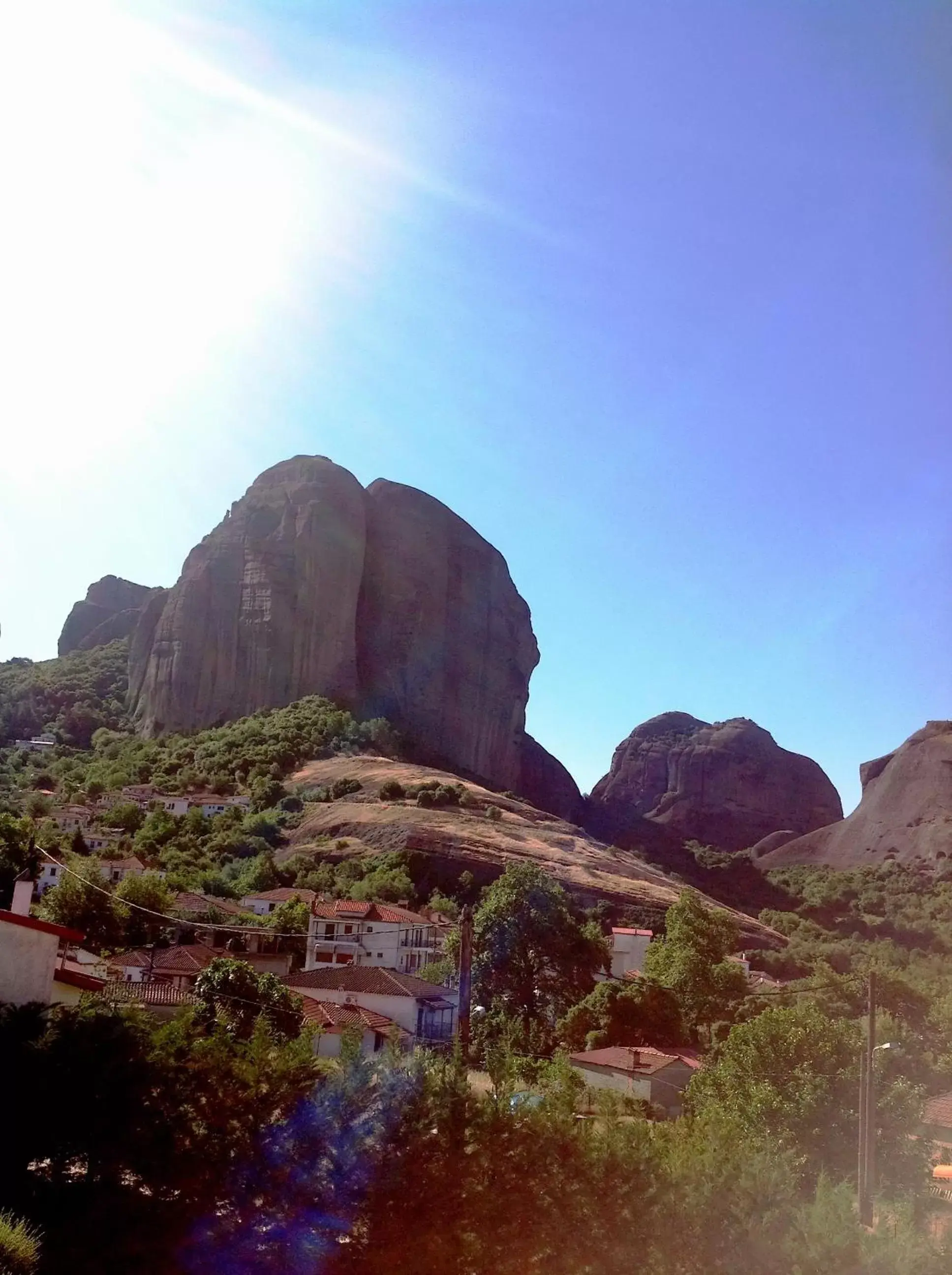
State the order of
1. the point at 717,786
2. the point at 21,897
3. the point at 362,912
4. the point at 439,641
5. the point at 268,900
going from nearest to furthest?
the point at 21,897, the point at 362,912, the point at 268,900, the point at 439,641, the point at 717,786

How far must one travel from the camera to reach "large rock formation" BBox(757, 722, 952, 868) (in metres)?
114

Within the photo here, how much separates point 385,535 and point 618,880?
62.7 metres

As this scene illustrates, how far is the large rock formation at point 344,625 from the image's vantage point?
353 feet

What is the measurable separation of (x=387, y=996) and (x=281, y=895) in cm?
1881

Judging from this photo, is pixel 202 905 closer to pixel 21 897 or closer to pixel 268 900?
pixel 268 900

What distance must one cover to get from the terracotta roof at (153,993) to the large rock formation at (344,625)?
73.7 meters

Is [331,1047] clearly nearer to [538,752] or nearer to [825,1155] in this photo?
[825,1155]

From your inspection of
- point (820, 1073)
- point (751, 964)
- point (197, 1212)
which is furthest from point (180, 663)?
point (197, 1212)

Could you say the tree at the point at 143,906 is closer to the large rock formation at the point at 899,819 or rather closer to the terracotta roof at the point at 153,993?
the terracotta roof at the point at 153,993

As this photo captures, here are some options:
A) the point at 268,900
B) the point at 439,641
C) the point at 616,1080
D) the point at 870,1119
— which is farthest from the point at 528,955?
the point at 439,641

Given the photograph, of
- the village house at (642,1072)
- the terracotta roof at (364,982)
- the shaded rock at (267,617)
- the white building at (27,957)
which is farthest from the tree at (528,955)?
the shaded rock at (267,617)

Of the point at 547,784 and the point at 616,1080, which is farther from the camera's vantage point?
the point at 547,784

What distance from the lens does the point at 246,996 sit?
A: 2936cm

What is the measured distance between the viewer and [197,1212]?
41.5 feet
